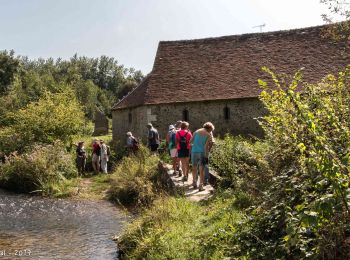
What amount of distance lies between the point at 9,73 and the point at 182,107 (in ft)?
109

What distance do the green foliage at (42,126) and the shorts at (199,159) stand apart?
472 inches

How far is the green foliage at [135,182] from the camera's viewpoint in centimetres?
1245

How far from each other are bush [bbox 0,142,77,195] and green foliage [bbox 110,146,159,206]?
7.85ft

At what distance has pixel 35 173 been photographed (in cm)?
1578

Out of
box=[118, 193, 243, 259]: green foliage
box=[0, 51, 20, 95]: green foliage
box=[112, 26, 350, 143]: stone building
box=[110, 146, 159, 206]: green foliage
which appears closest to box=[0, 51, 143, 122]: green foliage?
box=[0, 51, 20, 95]: green foliage

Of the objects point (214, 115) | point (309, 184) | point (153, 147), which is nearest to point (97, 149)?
point (153, 147)

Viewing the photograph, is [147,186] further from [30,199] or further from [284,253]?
[284,253]

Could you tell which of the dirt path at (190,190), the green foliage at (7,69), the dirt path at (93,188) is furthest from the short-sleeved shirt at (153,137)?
the green foliage at (7,69)

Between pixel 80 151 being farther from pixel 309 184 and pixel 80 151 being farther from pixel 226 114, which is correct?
pixel 309 184

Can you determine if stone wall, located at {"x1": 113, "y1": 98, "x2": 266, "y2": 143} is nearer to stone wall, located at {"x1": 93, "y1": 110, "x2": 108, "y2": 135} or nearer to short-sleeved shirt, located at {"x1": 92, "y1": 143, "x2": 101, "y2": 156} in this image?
short-sleeved shirt, located at {"x1": 92, "y1": 143, "x2": 101, "y2": 156}

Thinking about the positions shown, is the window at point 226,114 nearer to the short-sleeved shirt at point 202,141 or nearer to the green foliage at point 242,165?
the green foliage at point 242,165

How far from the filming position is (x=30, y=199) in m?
14.1

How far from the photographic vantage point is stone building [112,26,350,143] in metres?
22.1

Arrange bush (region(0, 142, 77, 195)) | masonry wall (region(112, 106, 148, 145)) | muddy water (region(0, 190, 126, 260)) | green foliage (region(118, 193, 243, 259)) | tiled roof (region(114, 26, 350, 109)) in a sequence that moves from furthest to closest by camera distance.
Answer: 1. masonry wall (region(112, 106, 148, 145))
2. tiled roof (region(114, 26, 350, 109))
3. bush (region(0, 142, 77, 195))
4. muddy water (region(0, 190, 126, 260))
5. green foliage (region(118, 193, 243, 259))
